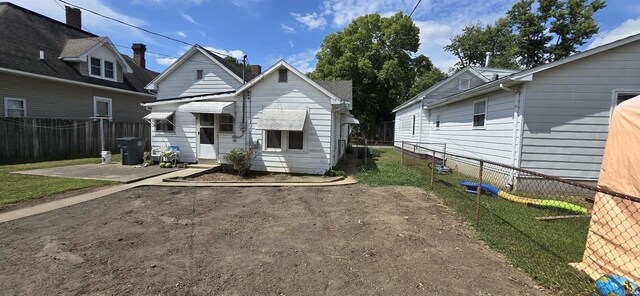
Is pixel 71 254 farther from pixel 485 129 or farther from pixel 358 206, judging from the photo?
pixel 485 129

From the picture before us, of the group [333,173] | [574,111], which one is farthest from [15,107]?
[574,111]

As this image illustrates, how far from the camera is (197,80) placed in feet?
55.3

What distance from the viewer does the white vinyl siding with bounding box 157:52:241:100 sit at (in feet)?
54.1

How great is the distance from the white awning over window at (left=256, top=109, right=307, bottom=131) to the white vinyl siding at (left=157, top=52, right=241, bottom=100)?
7.63 m

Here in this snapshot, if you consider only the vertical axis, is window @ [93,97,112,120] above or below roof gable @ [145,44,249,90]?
below

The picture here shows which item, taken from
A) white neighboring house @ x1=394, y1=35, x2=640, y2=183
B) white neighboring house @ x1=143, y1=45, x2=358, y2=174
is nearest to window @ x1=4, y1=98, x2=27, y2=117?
white neighboring house @ x1=143, y1=45, x2=358, y2=174

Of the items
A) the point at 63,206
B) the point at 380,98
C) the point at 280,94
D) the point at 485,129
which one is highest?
the point at 380,98

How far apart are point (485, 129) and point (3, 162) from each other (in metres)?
18.6

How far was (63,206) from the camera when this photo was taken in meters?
6.04

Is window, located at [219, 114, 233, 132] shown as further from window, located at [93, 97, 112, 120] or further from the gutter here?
window, located at [93, 97, 112, 120]

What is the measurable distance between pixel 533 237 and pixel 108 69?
869 inches

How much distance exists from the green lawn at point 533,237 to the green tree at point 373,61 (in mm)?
24607

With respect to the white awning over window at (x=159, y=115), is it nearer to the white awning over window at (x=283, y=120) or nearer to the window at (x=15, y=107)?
the white awning over window at (x=283, y=120)

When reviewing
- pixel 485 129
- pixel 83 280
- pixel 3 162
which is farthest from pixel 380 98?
pixel 83 280
